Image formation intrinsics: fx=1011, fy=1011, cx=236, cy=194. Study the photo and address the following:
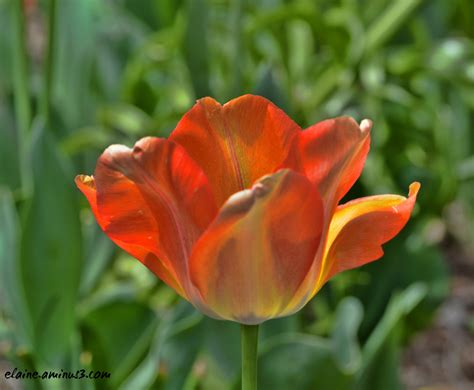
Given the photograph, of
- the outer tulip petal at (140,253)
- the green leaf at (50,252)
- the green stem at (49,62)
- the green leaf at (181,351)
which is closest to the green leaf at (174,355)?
the green leaf at (181,351)

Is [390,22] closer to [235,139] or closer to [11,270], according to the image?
[11,270]

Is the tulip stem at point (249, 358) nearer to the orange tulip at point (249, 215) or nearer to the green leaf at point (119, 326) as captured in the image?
the orange tulip at point (249, 215)

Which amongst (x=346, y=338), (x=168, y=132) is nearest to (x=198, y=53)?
(x=168, y=132)

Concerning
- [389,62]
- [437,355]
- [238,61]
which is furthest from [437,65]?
[437,355]

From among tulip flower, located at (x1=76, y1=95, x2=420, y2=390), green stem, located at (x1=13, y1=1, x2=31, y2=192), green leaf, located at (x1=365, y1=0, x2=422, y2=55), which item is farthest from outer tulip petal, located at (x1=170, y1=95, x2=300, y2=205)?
green leaf, located at (x1=365, y1=0, x2=422, y2=55)

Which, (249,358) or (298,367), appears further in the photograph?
(298,367)

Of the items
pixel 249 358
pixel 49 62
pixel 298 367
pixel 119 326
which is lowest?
pixel 119 326
